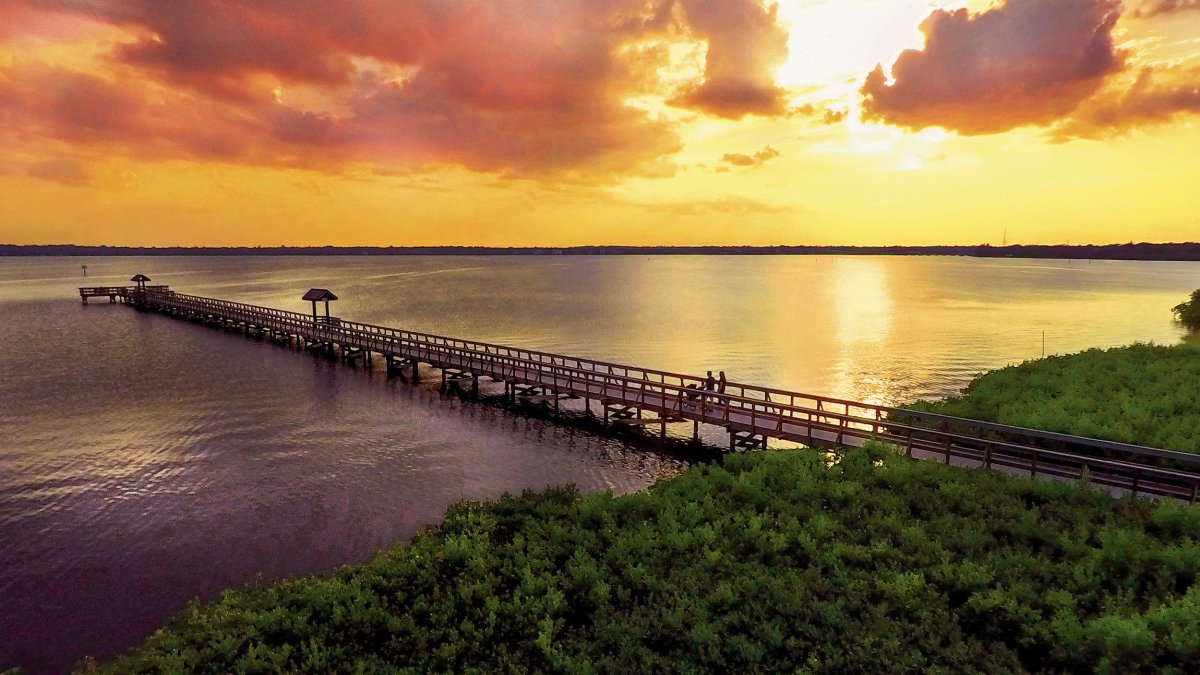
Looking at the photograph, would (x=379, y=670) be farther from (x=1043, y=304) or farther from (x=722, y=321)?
(x=1043, y=304)

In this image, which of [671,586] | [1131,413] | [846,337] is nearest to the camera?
[671,586]

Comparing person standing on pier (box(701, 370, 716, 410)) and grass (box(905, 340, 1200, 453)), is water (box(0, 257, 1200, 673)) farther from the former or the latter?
grass (box(905, 340, 1200, 453))

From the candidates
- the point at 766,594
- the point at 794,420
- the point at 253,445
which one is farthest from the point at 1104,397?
the point at 253,445

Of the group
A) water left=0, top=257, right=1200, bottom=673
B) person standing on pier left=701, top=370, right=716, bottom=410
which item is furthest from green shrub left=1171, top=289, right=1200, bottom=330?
person standing on pier left=701, top=370, right=716, bottom=410

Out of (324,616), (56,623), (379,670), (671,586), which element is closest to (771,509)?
(671,586)

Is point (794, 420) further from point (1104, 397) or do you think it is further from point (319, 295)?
point (319, 295)

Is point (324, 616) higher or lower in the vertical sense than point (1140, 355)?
lower
